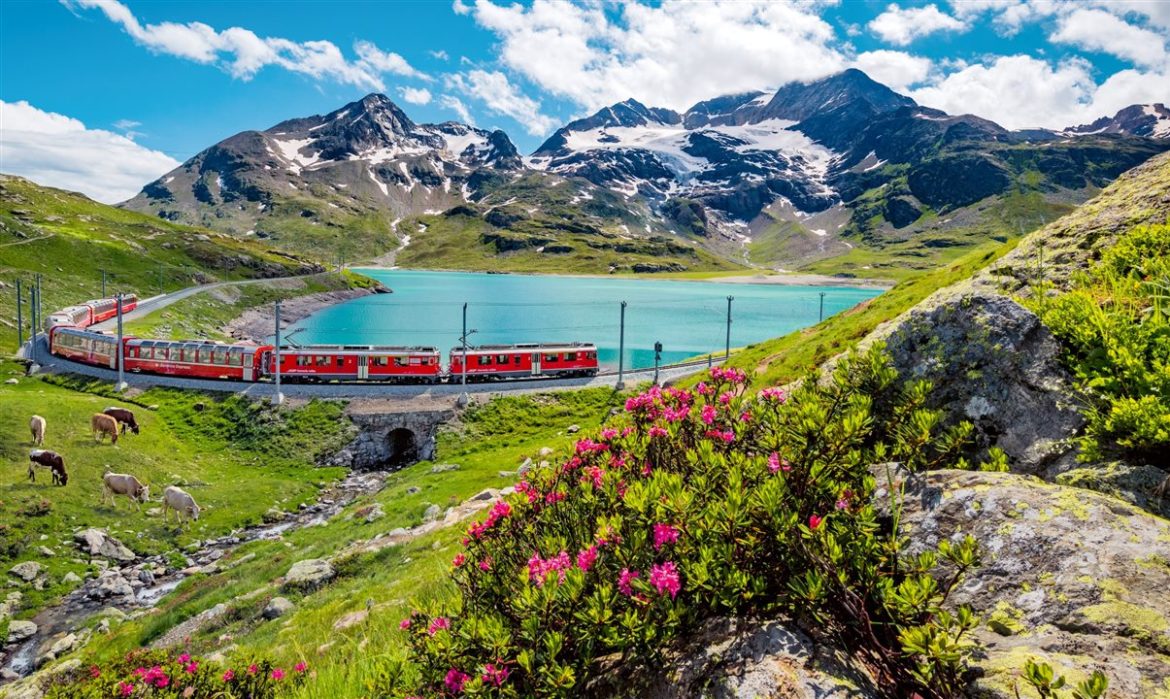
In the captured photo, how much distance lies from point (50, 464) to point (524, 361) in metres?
31.7

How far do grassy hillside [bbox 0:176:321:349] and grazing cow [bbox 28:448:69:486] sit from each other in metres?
40.5

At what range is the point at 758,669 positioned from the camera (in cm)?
304

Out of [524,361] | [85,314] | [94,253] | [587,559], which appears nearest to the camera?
[587,559]

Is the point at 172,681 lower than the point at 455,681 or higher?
lower

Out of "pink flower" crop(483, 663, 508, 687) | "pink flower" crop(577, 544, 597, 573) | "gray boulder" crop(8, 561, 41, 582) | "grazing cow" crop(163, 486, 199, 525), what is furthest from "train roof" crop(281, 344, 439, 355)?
"pink flower" crop(483, 663, 508, 687)

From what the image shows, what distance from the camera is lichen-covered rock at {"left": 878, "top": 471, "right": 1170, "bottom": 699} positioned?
8.27ft

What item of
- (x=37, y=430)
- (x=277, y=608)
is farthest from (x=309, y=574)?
(x=37, y=430)

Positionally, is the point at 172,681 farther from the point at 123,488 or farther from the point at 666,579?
the point at 123,488

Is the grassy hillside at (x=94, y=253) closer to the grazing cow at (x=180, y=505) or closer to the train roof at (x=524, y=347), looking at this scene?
the grazing cow at (x=180, y=505)

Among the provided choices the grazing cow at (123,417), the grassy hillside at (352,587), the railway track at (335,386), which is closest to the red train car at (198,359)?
the railway track at (335,386)

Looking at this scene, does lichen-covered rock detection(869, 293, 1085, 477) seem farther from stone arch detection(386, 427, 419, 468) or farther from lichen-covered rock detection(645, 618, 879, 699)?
stone arch detection(386, 427, 419, 468)

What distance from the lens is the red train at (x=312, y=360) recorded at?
46094 mm

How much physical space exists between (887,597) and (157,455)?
135 feet

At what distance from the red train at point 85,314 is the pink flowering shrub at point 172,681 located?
6645 centimetres
